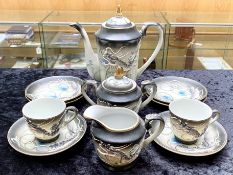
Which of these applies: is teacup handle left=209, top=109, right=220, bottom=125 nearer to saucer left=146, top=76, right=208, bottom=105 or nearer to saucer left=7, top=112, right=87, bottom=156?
saucer left=146, top=76, right=208, bottom=105

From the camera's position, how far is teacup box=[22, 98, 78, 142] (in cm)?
63

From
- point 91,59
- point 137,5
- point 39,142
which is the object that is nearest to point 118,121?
point 39,142

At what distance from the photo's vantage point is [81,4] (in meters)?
2.11

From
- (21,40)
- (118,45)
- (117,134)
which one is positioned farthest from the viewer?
(21,40)

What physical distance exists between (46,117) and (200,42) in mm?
1467

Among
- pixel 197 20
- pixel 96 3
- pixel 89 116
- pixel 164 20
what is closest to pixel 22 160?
pixel 89 116

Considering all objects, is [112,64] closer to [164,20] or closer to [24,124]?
[24,124]

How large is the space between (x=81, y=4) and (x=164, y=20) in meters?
0.69

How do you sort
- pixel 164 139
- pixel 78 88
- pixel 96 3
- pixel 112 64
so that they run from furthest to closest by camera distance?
pixel 96 3
pixel 78 88
pixel 112 64
pixel 164 139

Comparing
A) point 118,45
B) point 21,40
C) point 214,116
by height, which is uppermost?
point 118,45

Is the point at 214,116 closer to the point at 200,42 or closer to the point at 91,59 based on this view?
the point at 91,59

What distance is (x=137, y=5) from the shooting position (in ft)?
6.88

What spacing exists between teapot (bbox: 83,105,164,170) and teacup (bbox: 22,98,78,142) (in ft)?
0.33

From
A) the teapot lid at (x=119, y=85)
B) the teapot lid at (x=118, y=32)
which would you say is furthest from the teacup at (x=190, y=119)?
the teapot lid at (x=118, y=32)
